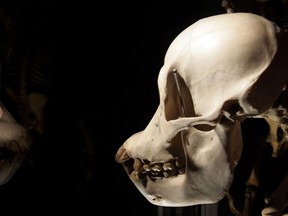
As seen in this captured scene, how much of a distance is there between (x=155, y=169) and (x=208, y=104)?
18 cm

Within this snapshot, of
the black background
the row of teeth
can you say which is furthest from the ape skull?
the black background

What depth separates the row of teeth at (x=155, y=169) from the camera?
1166mm

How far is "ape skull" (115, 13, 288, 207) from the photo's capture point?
1.06 meters

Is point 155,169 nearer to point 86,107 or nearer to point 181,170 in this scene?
point 181,170

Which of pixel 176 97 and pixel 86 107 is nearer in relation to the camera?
pixel 176 97

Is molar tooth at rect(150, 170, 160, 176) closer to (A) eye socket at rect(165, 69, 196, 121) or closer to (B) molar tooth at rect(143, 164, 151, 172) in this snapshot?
(B) molar tooth at rect(143, 164, 151, 172)

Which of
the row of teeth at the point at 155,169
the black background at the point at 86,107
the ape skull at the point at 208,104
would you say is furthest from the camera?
the black background at the point at 86,107

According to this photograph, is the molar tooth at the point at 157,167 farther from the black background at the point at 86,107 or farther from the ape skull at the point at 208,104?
the black background at the point at 86,107

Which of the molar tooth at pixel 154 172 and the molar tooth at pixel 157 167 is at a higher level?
the molar tooth at pixel 157 167

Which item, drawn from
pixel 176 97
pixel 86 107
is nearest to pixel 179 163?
pixel 176 97

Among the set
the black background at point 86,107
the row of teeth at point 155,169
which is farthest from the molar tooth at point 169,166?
the black background at point 86,107

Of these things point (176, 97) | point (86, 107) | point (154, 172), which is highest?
point (176, 97)

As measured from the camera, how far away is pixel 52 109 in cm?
205

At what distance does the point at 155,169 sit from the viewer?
3.88ft
